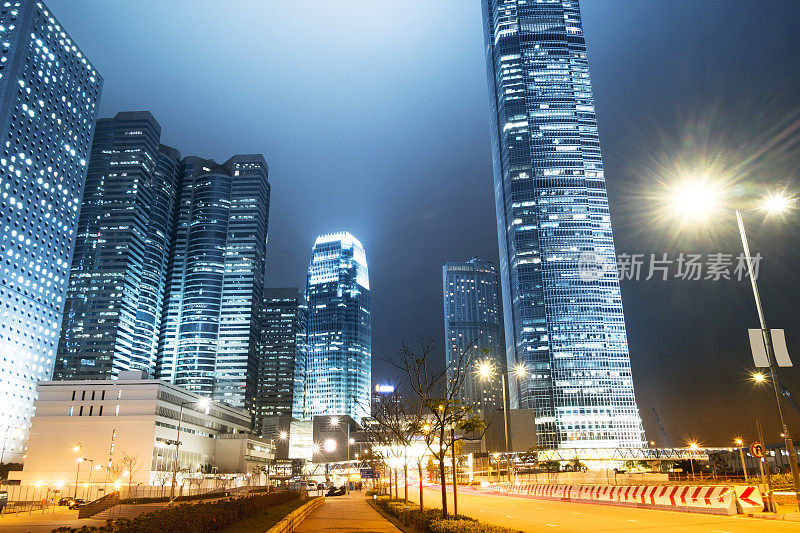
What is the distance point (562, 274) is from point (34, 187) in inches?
6474

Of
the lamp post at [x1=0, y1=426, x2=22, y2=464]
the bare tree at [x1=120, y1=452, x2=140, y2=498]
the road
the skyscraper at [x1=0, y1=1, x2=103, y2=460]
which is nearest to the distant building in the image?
the bare tree at [x1=120, y1=452, x2=140, y2=498]

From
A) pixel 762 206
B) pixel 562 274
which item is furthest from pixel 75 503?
pixel 562 274

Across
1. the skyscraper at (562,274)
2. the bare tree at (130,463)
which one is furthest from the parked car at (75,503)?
the skyscraper at (562,274)

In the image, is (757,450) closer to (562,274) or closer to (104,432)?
(104,432)

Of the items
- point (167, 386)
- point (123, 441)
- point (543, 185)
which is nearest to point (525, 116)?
point (543, 185)

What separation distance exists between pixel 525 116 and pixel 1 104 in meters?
160

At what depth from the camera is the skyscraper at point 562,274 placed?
174875mm

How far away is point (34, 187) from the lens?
539 feet

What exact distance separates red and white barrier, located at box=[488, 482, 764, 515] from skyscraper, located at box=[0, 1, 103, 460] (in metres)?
166

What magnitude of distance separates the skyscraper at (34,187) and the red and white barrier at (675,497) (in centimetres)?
16607

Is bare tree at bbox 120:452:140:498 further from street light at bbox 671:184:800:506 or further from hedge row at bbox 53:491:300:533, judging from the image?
street light at bbox 671:184:800:506

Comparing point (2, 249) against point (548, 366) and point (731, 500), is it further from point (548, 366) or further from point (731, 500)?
point (731, 500)

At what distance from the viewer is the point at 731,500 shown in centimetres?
2417

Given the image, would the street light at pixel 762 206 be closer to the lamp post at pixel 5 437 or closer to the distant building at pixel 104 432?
the distant building at pixel 104 432
